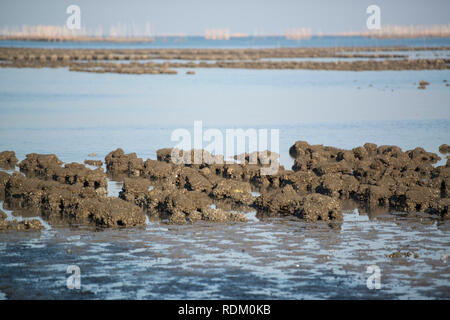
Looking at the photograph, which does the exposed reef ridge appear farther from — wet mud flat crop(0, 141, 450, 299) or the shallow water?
the shallow water

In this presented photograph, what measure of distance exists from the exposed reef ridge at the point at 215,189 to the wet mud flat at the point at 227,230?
0.04m

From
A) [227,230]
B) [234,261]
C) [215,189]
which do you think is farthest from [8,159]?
[234,261]

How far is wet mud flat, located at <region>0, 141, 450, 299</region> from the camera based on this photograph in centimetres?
1383

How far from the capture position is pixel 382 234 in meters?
17.4

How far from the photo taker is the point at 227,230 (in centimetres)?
1769

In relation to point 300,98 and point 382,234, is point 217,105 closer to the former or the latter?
point 300,98

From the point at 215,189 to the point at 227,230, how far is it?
153 inches

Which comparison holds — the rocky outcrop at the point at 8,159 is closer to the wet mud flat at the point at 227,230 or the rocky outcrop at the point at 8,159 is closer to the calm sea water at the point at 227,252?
the wet mud flat at the point at 227,230

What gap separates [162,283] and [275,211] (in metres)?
6.41

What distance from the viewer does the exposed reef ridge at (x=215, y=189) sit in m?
18.7

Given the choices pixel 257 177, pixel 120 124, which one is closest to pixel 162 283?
pixel 257 177

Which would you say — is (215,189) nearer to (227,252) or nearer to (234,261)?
(227,252)

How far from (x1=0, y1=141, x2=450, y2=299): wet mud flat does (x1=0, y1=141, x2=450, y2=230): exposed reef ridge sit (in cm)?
4

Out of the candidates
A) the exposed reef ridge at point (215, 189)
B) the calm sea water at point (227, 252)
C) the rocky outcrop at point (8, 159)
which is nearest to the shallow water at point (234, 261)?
the calm sea water at point (227, 252)
